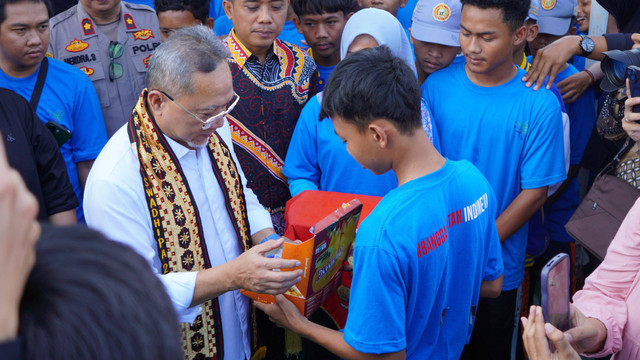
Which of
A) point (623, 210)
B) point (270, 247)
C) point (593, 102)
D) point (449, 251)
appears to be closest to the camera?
point (449, 251)

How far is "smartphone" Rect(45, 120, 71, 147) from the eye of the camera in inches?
120

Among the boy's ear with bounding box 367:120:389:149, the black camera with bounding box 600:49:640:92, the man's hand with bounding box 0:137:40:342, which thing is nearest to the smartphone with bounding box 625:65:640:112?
the black camera with bounding box 600:49:640:92

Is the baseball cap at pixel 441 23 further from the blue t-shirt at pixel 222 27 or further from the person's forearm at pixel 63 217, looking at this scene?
the person's forearm at pixel 63 217

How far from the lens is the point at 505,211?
298cm

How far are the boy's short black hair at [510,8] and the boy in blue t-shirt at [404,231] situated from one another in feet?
3.49

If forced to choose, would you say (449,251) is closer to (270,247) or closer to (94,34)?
(270,247)

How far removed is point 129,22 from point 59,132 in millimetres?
1178

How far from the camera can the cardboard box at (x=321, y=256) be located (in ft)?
6.77

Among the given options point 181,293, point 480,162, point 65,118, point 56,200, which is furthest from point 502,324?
point 65,118

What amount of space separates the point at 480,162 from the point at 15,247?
2602mm

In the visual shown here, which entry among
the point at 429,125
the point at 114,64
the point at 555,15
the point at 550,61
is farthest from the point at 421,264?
the point at 114,64

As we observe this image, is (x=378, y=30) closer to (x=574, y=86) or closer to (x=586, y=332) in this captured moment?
(x=574, y=86)

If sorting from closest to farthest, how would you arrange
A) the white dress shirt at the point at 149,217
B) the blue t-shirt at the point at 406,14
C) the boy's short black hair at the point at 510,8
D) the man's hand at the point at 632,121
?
the white dress shirt at the point at 149,217, the man's hand at the point at 632,121, the boy's short black hair at the point at 510,8, the blue t-shirt at the point at 406,14

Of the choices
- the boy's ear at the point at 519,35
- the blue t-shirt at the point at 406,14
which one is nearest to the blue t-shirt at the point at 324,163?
the boy's ear at the point at 519,35
